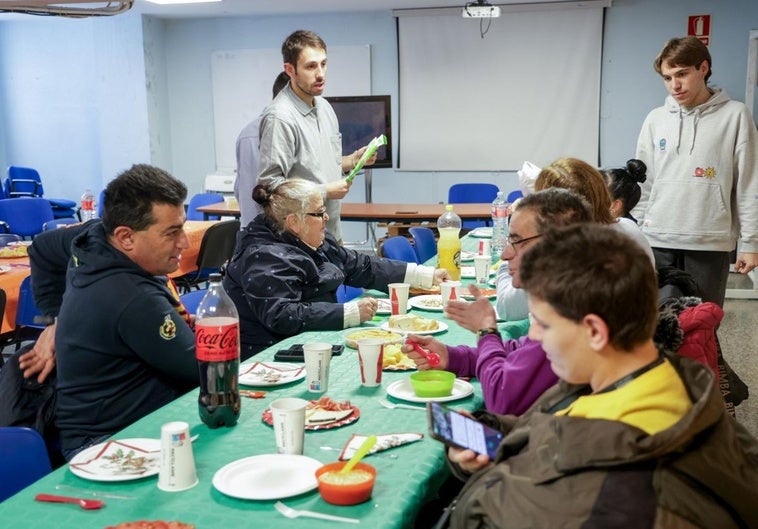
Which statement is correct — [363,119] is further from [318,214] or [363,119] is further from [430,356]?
[430,356]

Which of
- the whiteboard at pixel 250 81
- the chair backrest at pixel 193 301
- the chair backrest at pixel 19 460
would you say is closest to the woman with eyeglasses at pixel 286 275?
the chair backrest at pixel 193 301

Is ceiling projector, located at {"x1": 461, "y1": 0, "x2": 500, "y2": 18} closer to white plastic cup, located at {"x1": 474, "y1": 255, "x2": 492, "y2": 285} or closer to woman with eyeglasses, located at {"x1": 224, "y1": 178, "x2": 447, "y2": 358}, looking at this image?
white plastic cup, located at {"x1": 474, "y1": 255, "x2": 492, "y2": 285}

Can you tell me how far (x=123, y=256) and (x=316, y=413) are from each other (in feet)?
2.17

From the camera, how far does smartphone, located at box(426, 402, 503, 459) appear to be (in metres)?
1.30

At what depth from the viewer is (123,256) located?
1.96 meters

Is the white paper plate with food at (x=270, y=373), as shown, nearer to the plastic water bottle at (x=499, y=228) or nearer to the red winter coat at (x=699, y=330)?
the red winter coat at (x=699, y=330)

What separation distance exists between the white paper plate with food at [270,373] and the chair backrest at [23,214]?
5.15m

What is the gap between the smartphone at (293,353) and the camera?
7.15ft

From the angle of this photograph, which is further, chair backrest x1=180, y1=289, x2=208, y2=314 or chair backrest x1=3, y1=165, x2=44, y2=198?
chair backrest x1=3, y1=165, x2=44, y2=198

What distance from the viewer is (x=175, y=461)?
53.8 inches

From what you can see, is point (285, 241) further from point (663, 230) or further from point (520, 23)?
point (520, 23)

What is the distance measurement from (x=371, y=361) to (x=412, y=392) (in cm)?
13

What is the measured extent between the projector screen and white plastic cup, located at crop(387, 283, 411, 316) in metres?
6.68

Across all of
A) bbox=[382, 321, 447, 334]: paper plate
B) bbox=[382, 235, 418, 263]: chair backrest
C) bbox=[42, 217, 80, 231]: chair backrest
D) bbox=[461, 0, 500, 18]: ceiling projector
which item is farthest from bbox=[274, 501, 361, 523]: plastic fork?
bbox=[461, 0, 500, 18]: ceiling projector
